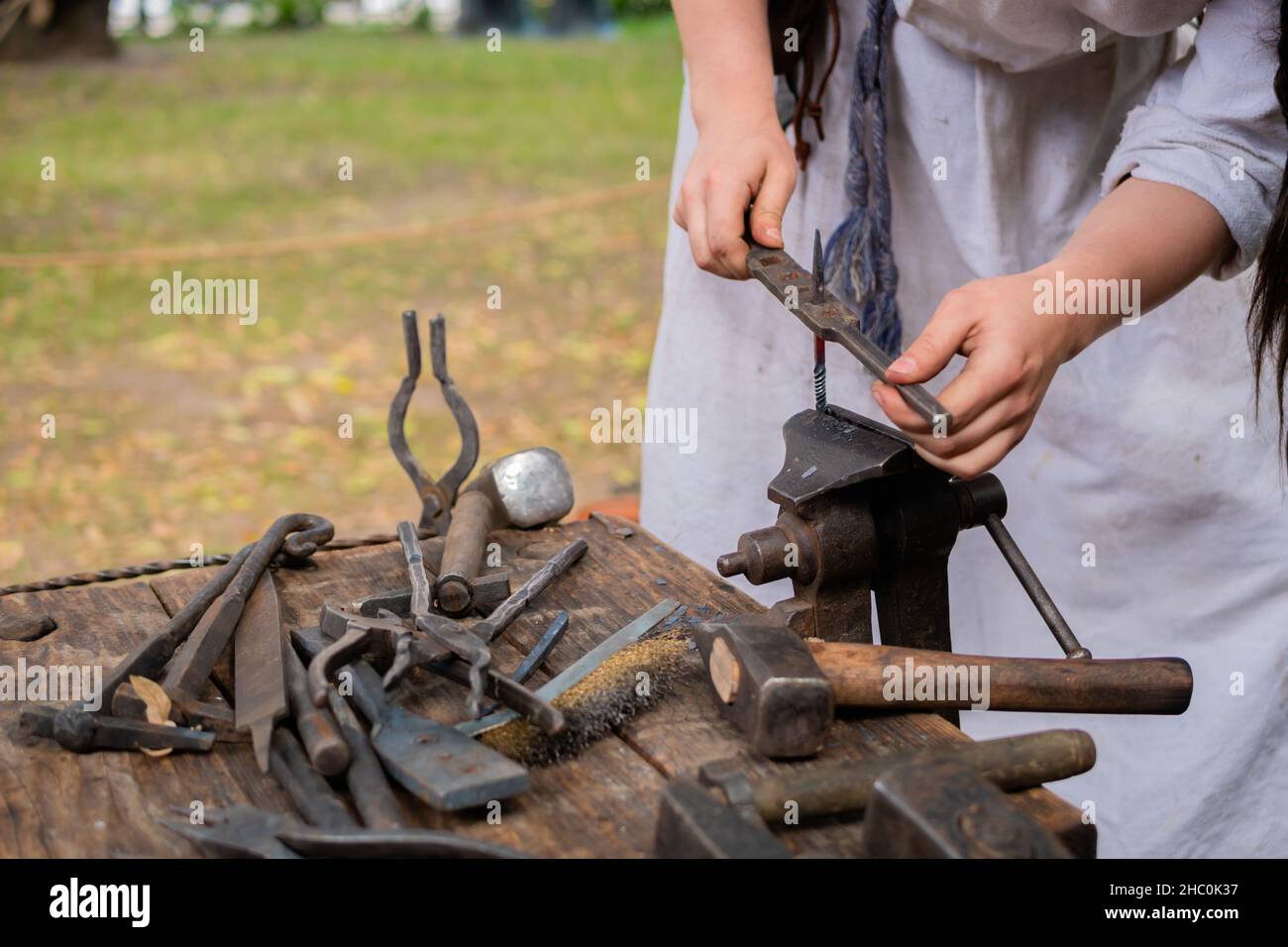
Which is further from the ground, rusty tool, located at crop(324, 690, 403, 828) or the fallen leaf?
the fallen leaf

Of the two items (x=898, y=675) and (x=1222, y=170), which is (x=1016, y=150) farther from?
(x=898, y=675)

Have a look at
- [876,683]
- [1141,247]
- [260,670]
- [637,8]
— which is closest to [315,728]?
[260,670]

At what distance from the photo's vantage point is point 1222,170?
1526 millimetres

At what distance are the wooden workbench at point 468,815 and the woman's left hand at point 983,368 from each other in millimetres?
285

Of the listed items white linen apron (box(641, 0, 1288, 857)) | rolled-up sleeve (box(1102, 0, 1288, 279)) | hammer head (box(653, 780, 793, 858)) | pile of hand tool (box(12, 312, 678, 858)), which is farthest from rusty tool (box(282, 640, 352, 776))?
rolled-up sleeve (box(1102, 0, 1288, 279))

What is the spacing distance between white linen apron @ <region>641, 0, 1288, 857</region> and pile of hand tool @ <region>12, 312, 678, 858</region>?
0.65 meters

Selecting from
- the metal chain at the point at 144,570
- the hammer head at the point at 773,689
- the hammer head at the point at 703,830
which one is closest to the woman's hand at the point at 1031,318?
the hammer head at the point at 773,689

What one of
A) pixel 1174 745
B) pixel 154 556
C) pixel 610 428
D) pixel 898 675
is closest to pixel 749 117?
pixel 898 675

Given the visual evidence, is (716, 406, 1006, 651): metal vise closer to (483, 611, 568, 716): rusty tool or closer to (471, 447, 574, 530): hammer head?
(483, 611, 568, 716): rusty tool

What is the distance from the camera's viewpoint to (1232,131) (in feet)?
5.08

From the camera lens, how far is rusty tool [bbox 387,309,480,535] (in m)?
1.76

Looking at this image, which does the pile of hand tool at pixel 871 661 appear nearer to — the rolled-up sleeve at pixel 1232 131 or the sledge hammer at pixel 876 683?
the sledge hammer at pixel 876 683

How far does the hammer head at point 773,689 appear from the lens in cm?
117
